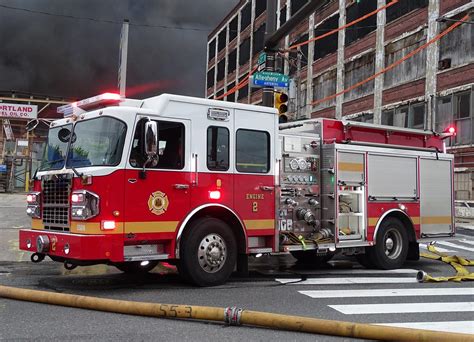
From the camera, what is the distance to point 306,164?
934 cm

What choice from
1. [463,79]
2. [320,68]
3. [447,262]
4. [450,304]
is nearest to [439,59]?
[463,79]

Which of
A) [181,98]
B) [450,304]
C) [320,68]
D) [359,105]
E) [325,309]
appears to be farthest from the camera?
[320,68]

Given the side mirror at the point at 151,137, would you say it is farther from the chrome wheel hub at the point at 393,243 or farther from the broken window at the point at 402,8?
the broken window at the point at 402,8

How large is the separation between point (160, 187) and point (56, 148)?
6.30ft

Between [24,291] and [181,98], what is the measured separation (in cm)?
334

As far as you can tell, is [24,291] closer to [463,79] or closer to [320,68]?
[463,79]

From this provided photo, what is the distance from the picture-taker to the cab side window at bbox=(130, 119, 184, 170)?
7195 mm

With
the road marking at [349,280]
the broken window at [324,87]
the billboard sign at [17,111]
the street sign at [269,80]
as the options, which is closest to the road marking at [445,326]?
the road marking at [349,280]

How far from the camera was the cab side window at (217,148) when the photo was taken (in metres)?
7.88

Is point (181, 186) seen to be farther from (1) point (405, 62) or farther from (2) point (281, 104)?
(1) point (405, 62)

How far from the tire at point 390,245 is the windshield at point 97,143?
17.7ft

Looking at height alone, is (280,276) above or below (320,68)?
below

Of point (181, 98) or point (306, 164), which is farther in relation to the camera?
point (306, 164)

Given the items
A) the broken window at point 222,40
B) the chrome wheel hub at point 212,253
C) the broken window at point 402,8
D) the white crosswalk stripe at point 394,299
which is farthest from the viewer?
the broken window at point 222,40
